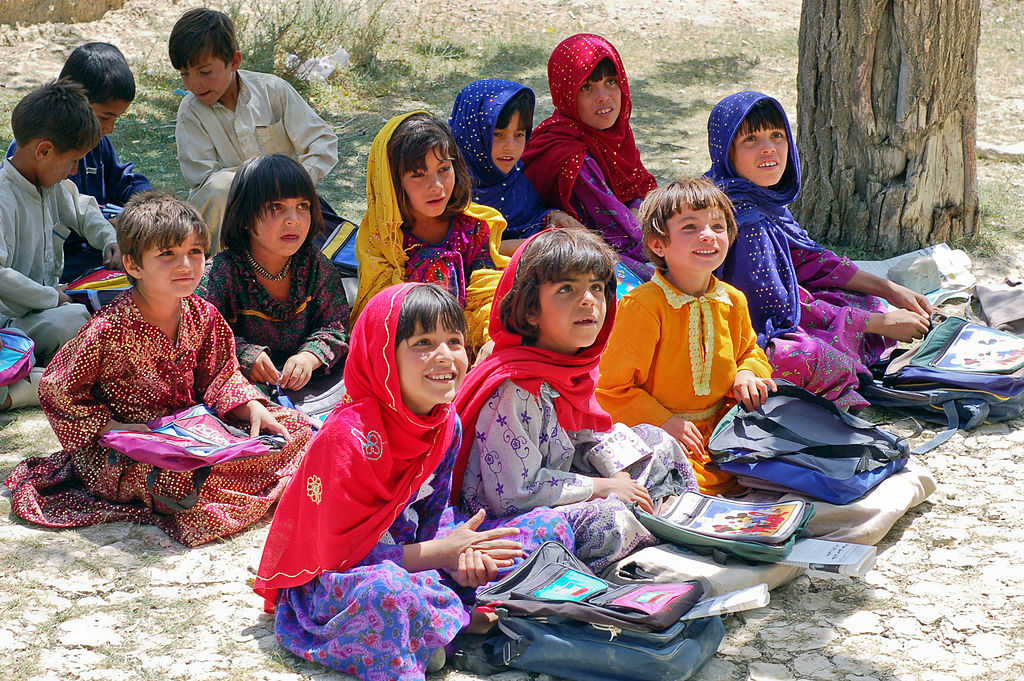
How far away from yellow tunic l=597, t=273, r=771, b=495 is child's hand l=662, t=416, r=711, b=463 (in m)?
0.08

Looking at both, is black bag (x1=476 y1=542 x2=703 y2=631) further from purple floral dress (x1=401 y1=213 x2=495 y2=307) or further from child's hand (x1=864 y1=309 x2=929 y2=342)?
child's hand (x1=864 y1=309 x2=929 y2=342)

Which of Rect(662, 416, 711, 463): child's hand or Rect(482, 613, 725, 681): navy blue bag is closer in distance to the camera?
Rect(482, 613, 725, 681): navy blue bag

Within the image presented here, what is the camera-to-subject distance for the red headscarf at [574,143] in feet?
16.6

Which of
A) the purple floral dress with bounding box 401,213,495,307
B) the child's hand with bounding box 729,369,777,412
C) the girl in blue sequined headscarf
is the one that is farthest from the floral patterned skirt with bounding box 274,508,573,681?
the girl in blue sequined headscarf

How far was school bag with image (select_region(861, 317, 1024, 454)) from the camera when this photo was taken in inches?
163

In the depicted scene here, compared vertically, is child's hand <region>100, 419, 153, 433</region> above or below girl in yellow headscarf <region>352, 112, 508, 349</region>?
below

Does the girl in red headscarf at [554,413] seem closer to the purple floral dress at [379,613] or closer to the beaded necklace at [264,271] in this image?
the purple floral dress at [379,613]

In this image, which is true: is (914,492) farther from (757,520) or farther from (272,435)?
(272,435)

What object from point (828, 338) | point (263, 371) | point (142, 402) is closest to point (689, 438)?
point (828, 338)

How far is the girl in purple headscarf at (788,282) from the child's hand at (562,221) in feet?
2.15

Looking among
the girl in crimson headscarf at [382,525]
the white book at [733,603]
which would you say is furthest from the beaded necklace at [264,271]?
the white book at [733,603]

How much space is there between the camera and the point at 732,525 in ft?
10.5

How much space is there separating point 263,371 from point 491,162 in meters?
1.57

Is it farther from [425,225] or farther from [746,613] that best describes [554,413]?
[425,225]
